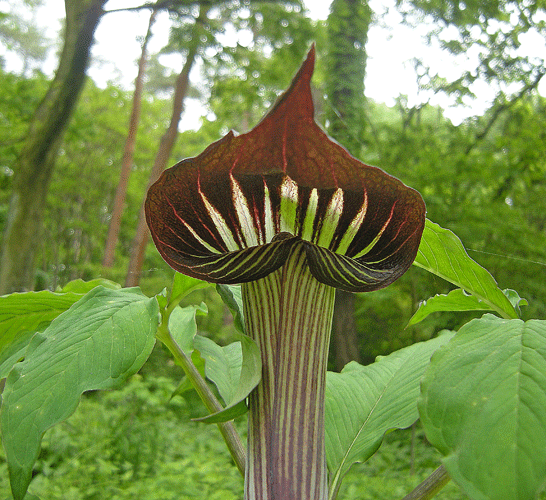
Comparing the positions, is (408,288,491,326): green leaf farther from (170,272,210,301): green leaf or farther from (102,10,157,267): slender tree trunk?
(102,10,157,267): slender tree trunk

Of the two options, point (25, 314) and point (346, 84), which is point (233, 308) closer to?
point (25, 314)

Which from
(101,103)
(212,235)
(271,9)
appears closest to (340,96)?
(271,9)

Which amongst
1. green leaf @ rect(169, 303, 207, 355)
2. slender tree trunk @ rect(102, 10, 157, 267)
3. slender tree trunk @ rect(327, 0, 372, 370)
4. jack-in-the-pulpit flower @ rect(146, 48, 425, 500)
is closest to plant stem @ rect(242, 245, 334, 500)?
jack-in-the-pulpit flower @ rect(146, 48, 425, 500)

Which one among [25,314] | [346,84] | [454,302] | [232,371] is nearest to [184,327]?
[232,371]

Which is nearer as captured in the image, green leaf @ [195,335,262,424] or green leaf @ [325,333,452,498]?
green leaf @ [195,335,262,424]

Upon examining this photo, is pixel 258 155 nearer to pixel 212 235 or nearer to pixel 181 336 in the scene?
pixel 212 235

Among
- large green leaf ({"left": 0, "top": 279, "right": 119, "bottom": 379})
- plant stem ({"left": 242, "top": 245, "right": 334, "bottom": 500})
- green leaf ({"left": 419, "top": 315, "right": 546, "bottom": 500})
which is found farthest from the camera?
large green leaf ({"left": 0, "top": 279, "right": 119, "bottom": 379})
